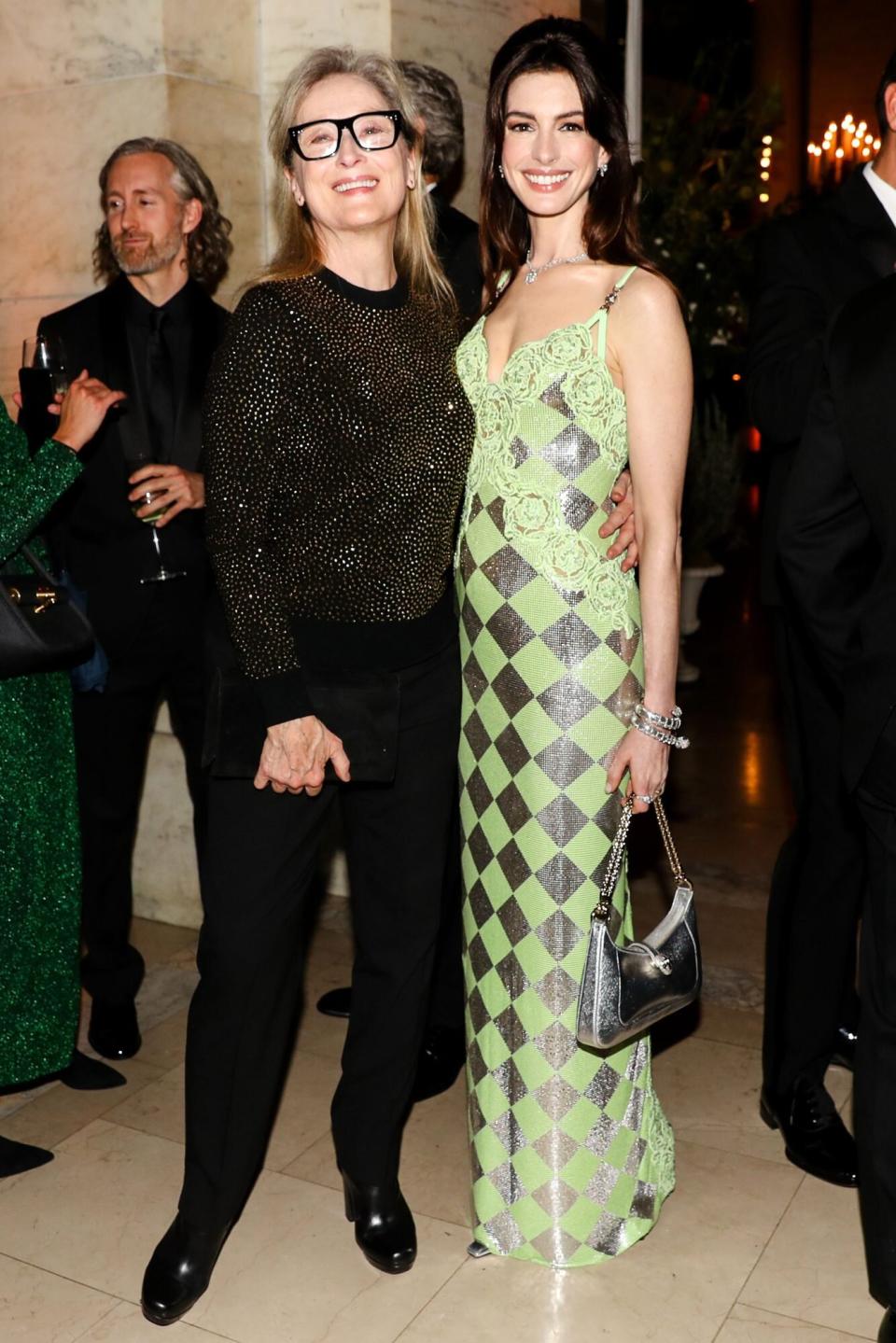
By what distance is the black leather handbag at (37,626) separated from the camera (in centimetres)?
268

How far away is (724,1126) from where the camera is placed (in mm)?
2990

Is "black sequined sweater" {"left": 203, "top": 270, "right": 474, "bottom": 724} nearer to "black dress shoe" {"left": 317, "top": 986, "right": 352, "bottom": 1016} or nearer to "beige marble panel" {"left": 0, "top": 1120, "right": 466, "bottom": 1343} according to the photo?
"beige marble panel" {"left": 0, "top": 1120, "right": 466, "bottom": 1343}

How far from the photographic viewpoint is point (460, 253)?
3.20 m

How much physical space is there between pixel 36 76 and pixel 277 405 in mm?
2201

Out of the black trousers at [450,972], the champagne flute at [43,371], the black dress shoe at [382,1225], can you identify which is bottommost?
the black dress shoe at [382,1225]

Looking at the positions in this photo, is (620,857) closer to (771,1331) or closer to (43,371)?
(771,1331)

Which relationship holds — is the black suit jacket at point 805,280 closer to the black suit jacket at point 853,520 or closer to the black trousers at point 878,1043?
the black suit jacket at point 853,520

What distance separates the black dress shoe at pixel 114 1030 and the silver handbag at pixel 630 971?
4.63 ft

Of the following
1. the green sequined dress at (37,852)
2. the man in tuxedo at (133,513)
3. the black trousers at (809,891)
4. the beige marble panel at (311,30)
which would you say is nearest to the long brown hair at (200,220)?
the man in tuxedo at (133,513)

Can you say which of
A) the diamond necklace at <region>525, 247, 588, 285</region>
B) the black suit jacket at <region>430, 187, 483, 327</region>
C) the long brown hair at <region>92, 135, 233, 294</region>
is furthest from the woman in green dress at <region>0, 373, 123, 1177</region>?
the diamond necklace at <region>525, 247, 588, 285</region>

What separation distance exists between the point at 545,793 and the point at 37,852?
1177 millimetres

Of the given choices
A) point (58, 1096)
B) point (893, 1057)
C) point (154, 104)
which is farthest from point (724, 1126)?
point (154, 104)

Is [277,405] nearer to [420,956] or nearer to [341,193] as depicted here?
[341,193]

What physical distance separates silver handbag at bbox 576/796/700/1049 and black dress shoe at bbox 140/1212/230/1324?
0.74 m
